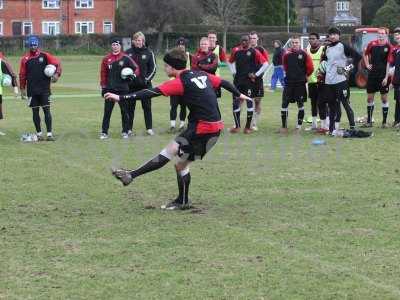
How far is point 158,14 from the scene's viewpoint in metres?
81.8

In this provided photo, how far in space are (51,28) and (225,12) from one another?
23629mm

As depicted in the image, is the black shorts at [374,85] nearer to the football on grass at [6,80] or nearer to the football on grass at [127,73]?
the football on grass at [127,73]

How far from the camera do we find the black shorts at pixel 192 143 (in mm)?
8789

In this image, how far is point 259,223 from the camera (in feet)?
26.7

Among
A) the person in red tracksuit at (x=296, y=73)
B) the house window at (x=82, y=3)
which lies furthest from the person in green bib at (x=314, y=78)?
the house window at (x=82, y=3)

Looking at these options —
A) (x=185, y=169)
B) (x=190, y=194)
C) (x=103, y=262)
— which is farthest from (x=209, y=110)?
(x=103, y=262)

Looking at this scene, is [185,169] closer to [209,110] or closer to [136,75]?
[209,110]

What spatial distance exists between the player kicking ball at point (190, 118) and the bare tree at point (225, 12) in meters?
67.3

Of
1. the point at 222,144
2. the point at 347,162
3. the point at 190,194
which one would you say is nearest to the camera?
the point at 190,194

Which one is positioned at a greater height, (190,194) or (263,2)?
(263,2)

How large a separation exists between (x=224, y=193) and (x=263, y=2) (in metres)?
84.4

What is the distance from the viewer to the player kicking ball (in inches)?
344

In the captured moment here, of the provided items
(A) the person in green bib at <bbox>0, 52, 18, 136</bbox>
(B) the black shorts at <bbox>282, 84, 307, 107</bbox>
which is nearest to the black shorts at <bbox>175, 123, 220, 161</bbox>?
(B) the black shorts at <bbox>282, 84, 307, 107</bbox>

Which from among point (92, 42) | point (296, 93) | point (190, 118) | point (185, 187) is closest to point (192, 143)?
point (190, 118)
